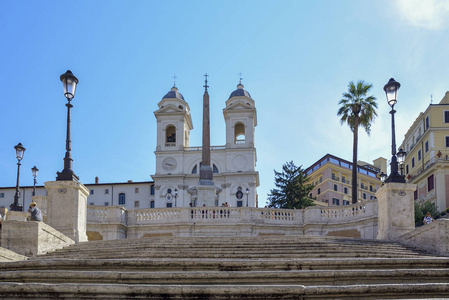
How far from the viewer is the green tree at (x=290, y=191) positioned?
62.6 meters

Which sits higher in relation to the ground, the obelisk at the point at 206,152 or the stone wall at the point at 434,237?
the obelisk at the point at 206,152

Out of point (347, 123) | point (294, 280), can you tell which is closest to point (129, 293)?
point (294, 280)

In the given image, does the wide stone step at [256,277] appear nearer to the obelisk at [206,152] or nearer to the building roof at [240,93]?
the obelisk at [206,152]

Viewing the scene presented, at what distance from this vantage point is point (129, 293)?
8109 mm

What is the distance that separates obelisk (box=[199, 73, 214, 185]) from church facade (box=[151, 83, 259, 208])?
32.6 m

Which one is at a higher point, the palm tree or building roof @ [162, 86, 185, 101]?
building roof @ [162, 86, 185, 101]

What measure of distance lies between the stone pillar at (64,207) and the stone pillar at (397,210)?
9.16 m

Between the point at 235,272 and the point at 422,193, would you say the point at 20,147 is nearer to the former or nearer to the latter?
the point at 235,272

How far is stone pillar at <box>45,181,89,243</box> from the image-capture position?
15.7 metres

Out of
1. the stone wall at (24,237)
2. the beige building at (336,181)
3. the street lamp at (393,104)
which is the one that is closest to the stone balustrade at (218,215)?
the street lamp at (393,104)

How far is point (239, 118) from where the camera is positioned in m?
85.3

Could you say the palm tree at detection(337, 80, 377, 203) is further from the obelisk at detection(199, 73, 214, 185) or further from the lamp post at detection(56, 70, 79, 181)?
the lamp post at detection(56, 70, 79, 181)

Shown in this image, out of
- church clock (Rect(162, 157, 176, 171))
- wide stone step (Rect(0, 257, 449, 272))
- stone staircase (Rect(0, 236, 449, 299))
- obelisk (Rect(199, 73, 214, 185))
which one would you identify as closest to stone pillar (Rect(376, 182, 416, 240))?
stone staircase (Rect(0, 236, 449, 299))

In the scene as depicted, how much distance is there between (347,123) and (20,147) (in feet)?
88.1
